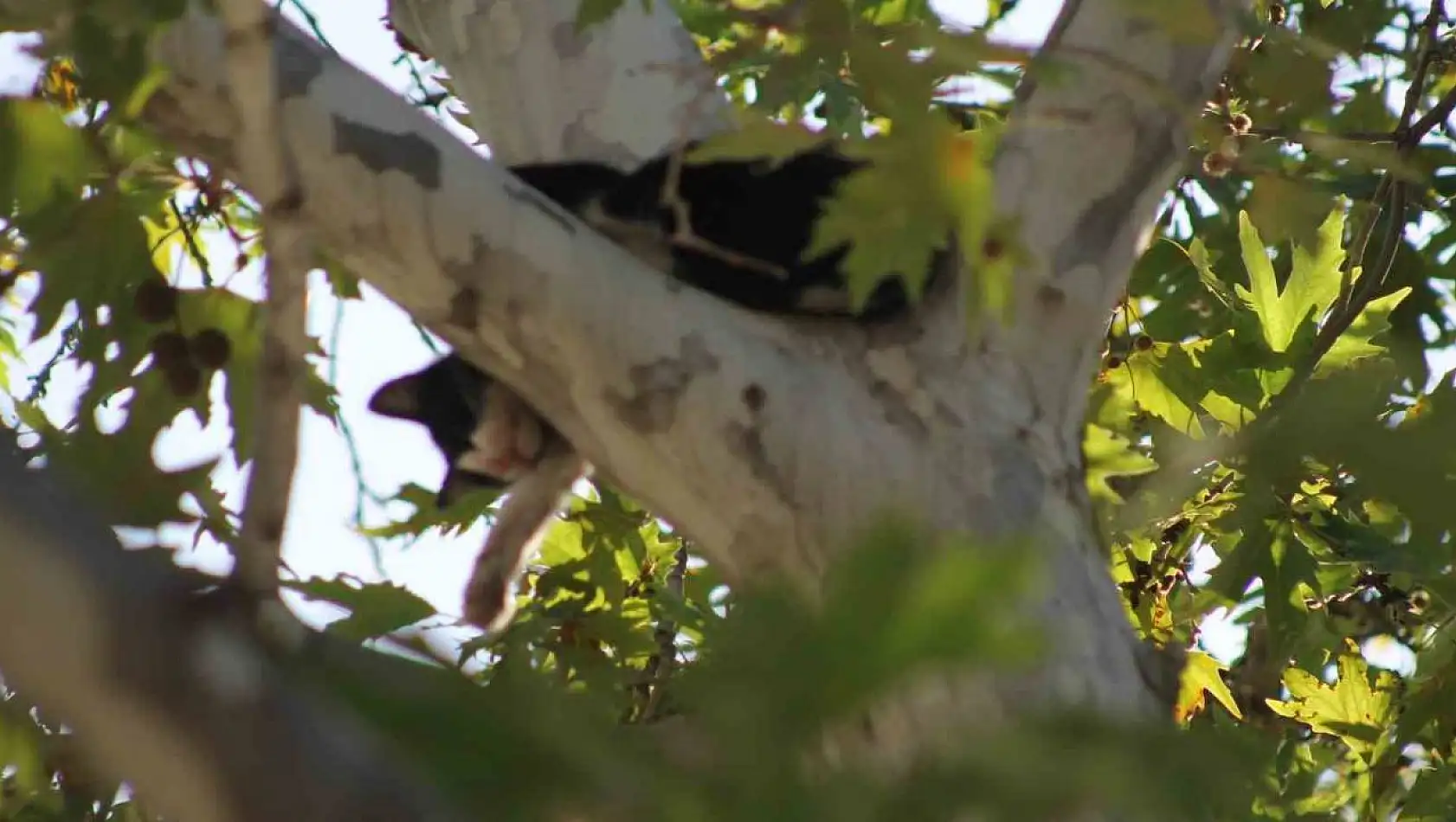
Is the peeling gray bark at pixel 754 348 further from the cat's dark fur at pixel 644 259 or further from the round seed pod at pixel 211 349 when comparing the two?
the round seed pod at pixel 211 349

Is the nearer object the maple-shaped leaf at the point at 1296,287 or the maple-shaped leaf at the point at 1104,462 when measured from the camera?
the maple-shaped leaf at the point at 1104,462

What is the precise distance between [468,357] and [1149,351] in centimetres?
132

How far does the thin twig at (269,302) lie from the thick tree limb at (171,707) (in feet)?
0.27

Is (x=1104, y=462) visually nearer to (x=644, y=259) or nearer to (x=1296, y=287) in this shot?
(x=644, y=259)

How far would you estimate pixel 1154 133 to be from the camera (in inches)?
64.6

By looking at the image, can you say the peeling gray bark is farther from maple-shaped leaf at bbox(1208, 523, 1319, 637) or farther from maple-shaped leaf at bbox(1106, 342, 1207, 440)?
maple-shaped leaf at bbox(1106, 342, 1207, 440)

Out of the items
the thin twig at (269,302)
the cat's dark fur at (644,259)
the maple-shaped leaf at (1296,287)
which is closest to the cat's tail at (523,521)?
the cat's dark fur at (644,259)

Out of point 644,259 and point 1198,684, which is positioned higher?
point 644,259

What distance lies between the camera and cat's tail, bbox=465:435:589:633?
81.2 inches

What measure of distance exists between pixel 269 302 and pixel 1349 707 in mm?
2030

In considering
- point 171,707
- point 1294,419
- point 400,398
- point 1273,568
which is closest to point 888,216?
point 1294,419

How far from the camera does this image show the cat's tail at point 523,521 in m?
2.06

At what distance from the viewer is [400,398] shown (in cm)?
251

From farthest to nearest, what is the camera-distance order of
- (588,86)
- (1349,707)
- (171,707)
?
1. (1349,707)
2. (588,86)
3. (171,707)
